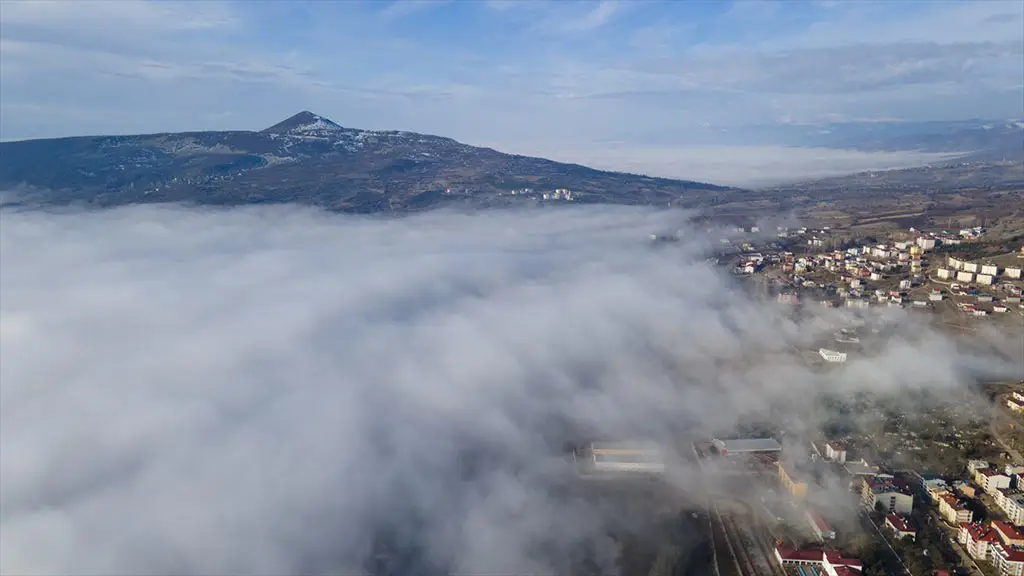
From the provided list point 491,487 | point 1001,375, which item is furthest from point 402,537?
point 1001,375

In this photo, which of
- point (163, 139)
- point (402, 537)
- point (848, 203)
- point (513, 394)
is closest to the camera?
point (402, 537)

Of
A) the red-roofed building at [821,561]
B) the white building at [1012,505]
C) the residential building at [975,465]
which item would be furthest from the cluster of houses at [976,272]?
the red-roofed building at [821,561]

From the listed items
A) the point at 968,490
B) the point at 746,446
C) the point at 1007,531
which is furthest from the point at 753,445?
the point at 1007,531

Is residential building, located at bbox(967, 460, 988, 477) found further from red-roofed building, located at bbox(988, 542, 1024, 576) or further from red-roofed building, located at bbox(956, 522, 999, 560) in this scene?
red-roofed building, located at bbox(988, 542, 1024, 576)

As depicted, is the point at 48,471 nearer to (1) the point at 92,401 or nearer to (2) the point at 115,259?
(1) the point at 92,401

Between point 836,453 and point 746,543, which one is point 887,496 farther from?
point 746,543

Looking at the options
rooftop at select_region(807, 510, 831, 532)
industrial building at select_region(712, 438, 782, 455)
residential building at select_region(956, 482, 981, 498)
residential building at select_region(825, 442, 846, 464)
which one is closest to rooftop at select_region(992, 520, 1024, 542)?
residential building at select_region(956, 482, 981, 498)
